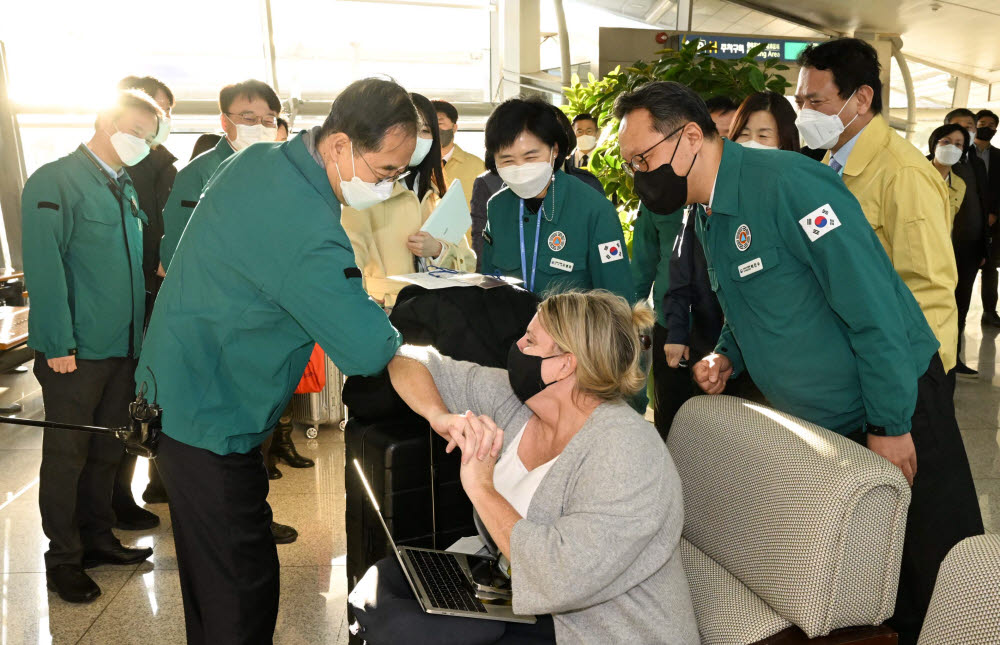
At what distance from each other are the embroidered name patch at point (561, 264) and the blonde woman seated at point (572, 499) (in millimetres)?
912

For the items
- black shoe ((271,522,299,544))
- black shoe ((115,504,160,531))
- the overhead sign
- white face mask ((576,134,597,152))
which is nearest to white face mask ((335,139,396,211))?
black shoe ((271,522,299,544))

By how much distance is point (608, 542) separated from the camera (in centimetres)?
126

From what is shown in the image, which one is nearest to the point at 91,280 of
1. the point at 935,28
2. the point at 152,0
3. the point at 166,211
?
the point at 166,211

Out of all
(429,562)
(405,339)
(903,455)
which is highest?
(405,339)

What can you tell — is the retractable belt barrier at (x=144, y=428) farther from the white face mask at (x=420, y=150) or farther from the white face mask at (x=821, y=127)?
the white face mask at (x=821, y=127)

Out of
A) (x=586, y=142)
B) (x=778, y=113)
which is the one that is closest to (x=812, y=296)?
(x=778, y=113)

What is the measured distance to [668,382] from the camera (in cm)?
285

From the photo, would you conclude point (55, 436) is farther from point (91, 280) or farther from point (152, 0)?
point (152, 0)

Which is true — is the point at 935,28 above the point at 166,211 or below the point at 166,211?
above

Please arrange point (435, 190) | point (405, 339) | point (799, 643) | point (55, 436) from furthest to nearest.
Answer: point (435, 190), point (55, 436), point (405, 339), point (799, 643)

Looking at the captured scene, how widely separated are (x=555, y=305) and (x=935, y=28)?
31.3ft

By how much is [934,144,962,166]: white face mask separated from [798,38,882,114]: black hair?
396 centimetres

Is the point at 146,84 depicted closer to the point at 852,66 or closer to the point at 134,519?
the point at 134,519

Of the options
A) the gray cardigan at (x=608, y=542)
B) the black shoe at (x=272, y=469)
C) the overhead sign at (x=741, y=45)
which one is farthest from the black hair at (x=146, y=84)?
the overhead sign at (x=741, y=45)
